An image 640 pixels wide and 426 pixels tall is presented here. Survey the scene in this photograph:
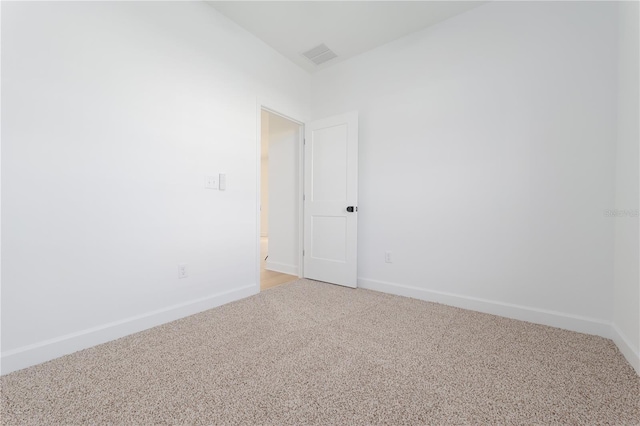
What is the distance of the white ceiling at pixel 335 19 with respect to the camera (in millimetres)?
2281

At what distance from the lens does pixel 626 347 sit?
1.53 meters

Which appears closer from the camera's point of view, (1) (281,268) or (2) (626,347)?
(2) (626,347)

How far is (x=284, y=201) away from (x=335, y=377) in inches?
105

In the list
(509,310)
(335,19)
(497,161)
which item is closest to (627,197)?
(497,161)

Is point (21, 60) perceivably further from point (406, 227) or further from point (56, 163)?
point (406, 227)

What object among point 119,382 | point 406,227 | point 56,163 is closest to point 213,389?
point 119,382

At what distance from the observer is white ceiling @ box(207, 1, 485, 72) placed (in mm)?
2281

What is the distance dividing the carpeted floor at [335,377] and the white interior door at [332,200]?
1.04 metres

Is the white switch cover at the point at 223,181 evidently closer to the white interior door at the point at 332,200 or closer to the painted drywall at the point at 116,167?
the painted drywall at the point at 116,167

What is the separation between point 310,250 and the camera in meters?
3.30

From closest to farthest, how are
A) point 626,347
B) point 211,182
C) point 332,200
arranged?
point 626,347, point 211,182, point 332,200

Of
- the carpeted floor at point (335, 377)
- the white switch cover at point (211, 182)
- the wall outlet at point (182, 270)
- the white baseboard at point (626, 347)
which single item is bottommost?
the carpeted floor at point (335, 377)

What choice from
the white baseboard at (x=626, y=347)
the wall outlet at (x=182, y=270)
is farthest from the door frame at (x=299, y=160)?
the white baseboard at (x=626, y=347)

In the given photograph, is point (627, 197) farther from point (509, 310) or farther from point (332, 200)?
point (332, 200)
